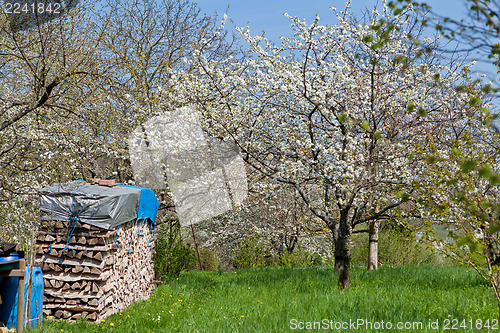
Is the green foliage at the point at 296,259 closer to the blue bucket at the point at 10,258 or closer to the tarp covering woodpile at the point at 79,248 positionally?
the tarp covering woodpile at the point at 79,248

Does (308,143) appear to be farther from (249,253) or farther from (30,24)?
(249,253)

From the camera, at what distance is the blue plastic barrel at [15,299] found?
18.6ft

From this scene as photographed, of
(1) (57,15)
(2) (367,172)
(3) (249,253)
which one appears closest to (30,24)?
(1) (57,15)

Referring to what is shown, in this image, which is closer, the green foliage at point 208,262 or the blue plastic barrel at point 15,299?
the blue plastic barrel at point 15,299

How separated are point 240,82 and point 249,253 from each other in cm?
750

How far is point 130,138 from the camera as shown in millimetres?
11172

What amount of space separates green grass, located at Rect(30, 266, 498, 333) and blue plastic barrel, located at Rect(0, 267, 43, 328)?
0.27m

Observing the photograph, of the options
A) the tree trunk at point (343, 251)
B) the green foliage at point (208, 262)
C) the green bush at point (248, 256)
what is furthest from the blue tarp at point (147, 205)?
the green foliage at point (208, 262)

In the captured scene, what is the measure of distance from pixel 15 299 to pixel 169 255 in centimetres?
523

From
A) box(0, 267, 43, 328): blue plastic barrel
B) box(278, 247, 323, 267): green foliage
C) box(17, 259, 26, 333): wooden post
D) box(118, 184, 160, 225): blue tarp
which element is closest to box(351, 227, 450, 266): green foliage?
box(278, 247, 323, 267): green foliage

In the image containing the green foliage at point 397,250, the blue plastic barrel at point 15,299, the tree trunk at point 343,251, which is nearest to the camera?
the blue plastic barrel at point 15,299

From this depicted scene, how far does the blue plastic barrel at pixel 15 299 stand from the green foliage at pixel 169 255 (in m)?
4.48

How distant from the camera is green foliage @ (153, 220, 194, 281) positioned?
10.7 metres

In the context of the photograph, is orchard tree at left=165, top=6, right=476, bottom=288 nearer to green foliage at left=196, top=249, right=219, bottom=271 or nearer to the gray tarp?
the gray tarp
